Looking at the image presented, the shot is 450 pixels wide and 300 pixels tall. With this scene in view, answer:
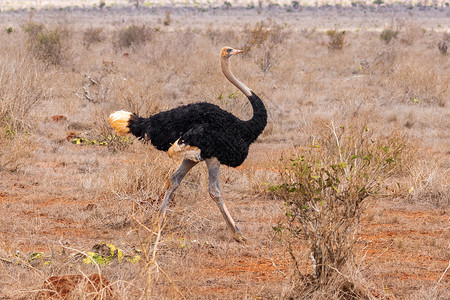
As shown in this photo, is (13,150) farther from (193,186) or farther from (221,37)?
(221,37)

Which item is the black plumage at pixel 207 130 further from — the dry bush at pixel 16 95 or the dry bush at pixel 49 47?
the dry bush at pixel 49 47

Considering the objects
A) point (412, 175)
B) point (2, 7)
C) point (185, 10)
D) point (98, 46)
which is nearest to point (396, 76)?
point (412, 175)

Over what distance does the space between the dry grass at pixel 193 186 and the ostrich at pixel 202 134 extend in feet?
1.61

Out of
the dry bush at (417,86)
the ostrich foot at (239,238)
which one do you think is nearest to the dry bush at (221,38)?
the dry bush at (417,86)

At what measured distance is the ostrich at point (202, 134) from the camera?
5605 mm

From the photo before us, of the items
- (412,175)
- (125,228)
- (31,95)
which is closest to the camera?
(125,228)

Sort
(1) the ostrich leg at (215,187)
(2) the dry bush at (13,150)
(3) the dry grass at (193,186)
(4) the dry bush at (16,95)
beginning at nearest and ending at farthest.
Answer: (3) the dry grass at (193,186)
(1) the ostrich leg at (215,187)
(2) the dry bush at (13,150)
(4) the dry bush at (16,95)

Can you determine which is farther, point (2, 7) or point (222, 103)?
point (2, 7)

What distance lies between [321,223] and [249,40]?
1658 cm

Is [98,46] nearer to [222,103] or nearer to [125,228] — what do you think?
[222,103]

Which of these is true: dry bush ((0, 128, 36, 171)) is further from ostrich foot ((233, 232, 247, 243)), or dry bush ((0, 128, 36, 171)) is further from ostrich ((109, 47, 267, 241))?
ostrich foot ((233, 232, 247, 243))

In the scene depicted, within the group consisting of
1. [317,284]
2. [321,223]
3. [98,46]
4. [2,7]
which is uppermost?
[321,223]

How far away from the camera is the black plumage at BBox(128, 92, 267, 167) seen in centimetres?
559

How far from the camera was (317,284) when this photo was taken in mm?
4449
